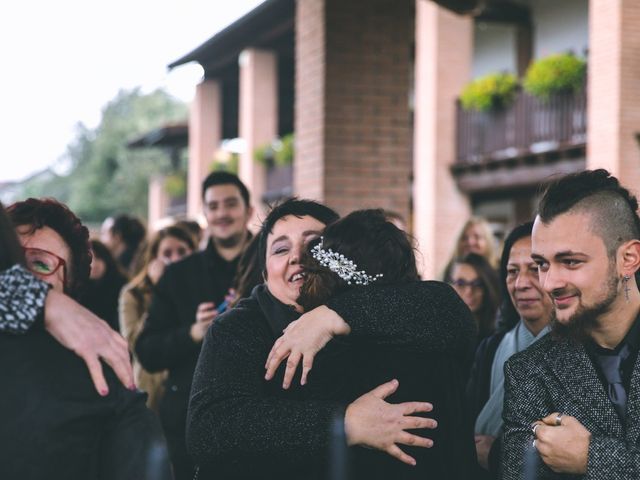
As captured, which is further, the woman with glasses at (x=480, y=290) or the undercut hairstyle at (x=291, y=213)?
the woman with glasses at (x=480, y=290)

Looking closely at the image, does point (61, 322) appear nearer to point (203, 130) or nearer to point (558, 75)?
point (558, 75)

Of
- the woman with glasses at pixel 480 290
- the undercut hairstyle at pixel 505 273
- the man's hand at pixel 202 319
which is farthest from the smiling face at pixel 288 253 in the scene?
the woman with glasses at pixel 480 290

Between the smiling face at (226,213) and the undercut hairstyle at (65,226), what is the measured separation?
254cm

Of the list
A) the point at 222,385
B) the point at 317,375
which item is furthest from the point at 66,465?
the point at 317,375

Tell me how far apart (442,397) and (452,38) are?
15917mm

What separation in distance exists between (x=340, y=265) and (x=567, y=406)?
0.71m

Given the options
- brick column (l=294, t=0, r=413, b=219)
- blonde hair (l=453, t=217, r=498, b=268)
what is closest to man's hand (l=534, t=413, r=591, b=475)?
blonde hair (l=453, t=217, r=498, b=268)

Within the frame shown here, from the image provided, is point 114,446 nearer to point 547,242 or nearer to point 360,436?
point 360,436

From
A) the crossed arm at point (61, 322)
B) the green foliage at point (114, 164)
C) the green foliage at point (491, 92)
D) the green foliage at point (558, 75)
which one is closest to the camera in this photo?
the crossed arm at point (61, 322)

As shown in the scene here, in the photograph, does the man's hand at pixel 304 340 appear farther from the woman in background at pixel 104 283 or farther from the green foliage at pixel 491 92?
the green foliage at pixel 491 92

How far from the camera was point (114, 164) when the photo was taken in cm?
4753

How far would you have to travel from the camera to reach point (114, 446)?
A: 216 cm

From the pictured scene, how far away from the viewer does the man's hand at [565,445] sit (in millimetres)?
2432

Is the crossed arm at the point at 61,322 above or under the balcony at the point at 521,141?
under
